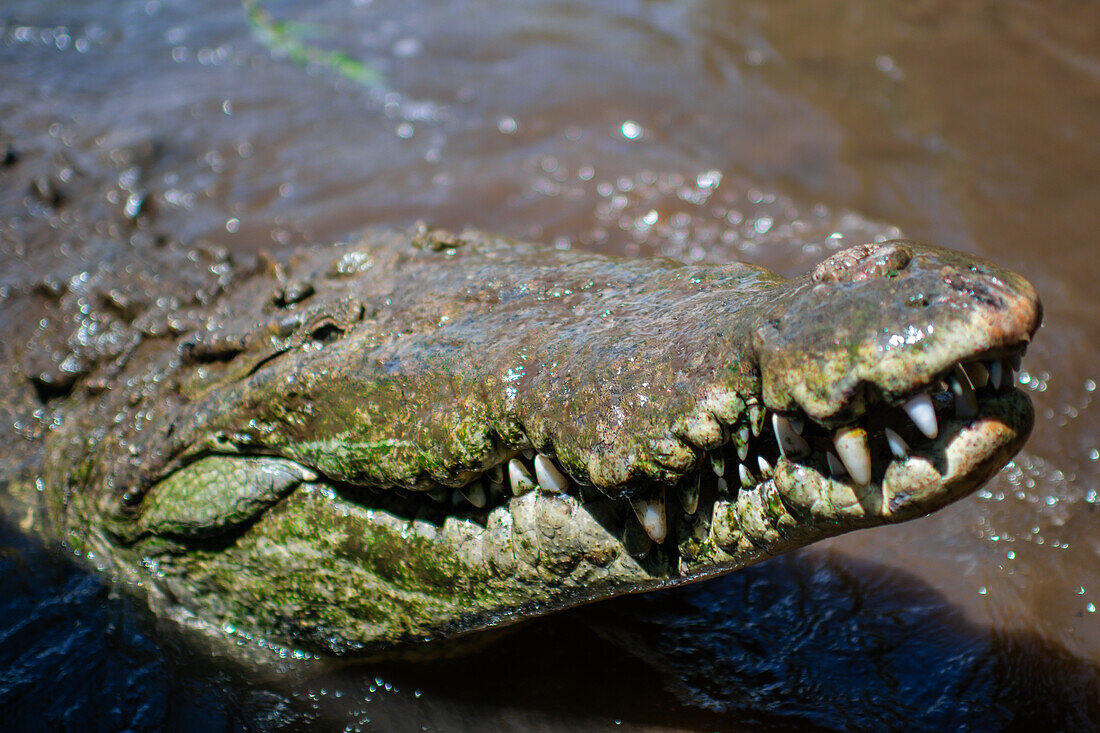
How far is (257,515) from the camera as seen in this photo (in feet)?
8.54

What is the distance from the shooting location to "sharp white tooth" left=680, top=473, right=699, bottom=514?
72.7 inches

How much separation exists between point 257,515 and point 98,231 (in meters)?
3.00

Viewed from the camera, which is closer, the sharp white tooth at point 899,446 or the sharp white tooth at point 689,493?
the sharp white tooth at point 899,446

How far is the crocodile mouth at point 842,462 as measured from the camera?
1.51 meters

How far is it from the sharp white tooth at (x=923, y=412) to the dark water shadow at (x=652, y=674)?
53.1 inches

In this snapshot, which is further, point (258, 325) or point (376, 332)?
point (258, 325)

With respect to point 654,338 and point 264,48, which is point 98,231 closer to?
point 264,48

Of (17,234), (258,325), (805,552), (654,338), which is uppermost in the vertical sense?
(654,338)

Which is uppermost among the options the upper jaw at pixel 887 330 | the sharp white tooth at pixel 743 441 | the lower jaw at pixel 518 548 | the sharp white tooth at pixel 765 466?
the upper jaw at pixel 887 330

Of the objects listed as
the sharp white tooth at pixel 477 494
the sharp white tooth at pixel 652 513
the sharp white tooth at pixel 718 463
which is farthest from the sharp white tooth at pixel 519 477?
the sharp white tooth at pixel 718 463

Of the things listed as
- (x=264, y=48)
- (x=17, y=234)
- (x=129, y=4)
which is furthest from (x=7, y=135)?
(x=129, y=4)

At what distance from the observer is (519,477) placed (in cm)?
209

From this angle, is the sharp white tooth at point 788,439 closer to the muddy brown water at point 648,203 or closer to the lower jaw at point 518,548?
the lower jaw at point 518,548

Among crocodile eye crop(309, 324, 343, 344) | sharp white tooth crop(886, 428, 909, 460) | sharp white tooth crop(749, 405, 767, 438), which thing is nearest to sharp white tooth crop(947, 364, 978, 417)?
sharp white tooth crop(886, 428, 909, 460)
